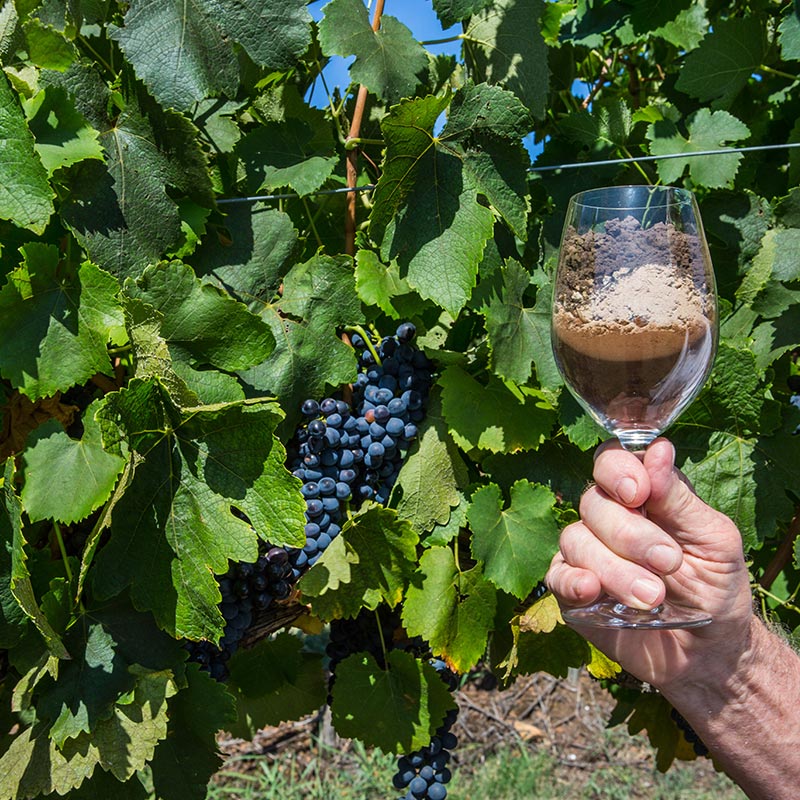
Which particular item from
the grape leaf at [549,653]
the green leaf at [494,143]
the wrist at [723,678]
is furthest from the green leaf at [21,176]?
the wrist at [723,678]

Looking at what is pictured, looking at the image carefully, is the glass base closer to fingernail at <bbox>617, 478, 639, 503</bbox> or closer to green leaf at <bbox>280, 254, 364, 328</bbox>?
fingernail at <bbox>617, 478, 639, 503</bbox>

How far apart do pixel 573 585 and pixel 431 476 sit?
1.37 ft

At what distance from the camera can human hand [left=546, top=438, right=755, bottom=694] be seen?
1.25 metres

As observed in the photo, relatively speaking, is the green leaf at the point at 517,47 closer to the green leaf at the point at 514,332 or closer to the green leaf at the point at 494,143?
the green leaf at the point at 494,143

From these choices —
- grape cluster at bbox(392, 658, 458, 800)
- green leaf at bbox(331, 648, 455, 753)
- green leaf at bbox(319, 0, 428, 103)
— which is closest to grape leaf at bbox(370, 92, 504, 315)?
green leaf at bbox(319, 0, 428, 103)

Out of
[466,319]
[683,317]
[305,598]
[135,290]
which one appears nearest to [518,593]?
[305,598]

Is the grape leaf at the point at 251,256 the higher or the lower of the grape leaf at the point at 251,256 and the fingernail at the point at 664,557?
the higher

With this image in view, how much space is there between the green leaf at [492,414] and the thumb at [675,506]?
0.29 metres

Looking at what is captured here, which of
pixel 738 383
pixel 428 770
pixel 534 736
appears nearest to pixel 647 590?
pixel 738 383

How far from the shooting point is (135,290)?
1.41m

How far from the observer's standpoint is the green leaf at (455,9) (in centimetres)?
157

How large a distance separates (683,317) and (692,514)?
Result: 354 millimetres

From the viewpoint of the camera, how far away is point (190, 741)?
1603 millimetres

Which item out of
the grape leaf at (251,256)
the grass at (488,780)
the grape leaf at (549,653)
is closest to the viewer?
the grape leaf at (251,256)
